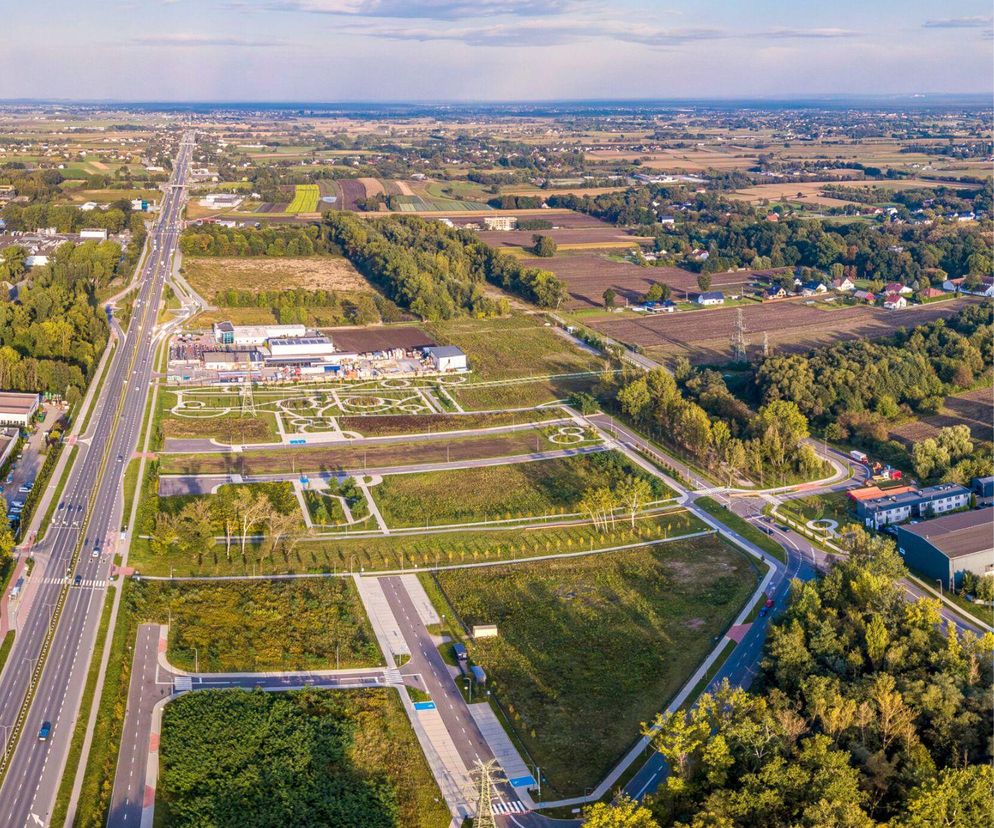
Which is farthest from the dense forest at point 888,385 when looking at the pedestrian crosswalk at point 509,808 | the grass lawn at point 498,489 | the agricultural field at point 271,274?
the agricultural field at point 271,274

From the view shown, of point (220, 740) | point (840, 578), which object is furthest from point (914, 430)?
point (220, 740)

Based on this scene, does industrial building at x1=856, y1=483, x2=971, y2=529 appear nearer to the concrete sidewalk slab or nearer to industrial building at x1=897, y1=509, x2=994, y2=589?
industrial building at x1=897, y1=509, x2=994, y2=589

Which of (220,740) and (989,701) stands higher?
(989,701)

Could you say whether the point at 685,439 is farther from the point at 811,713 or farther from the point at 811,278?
the point at 811,278

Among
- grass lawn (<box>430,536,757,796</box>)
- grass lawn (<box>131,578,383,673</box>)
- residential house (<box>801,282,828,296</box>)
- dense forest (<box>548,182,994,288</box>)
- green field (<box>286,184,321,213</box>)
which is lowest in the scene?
grass lawn (<box>430,536,757,796</box>)

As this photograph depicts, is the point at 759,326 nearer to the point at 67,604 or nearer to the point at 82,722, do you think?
the point at 67,604

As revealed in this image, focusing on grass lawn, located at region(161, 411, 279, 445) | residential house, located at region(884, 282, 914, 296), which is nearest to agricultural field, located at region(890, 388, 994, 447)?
residential house, located at region(884, 282, 914, 296)

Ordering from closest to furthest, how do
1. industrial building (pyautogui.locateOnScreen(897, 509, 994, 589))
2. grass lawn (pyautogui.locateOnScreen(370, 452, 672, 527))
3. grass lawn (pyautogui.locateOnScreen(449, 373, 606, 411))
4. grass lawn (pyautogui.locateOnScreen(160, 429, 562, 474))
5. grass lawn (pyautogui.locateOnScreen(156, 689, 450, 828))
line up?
1. grass lawn (pyautogui.locateOnScreen(156, 689, 450, 828))
2. industrial building (pyautogui.locateOnScreen(897, 509, 994, 589))
3. grass lawn (pyautogui.locateOnScreen(370, 452, 672, 527))
4. grass lawn (pyautogui.locateOnScreen(160, 429, 562, 474))
5. grass lawn (pyautogui.locateOnScreen(449, 373, 606, 411))
